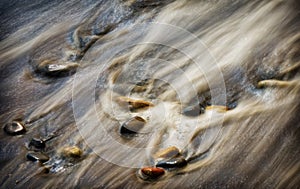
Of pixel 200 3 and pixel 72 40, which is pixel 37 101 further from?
pixel 200 3

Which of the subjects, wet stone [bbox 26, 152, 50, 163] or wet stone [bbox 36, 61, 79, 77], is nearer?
wet stone [bbox 26, 152, 50, 163]

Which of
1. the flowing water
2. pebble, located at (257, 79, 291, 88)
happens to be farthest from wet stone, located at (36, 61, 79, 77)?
pebble, located at (257, 79, 291, 88)

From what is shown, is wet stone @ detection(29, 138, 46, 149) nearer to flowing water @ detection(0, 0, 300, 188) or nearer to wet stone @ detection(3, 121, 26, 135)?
flowing water @ detection(0, 0, 300, 188)

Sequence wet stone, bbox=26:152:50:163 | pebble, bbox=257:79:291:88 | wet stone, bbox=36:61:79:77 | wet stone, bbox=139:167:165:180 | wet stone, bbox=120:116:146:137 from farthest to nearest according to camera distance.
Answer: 1. wet stone, bbox=36:61:79:77
2. pebble, bbox=257:79:291:88
3. wet stone, bbox=120:116:146:137
4. wet stone, bbox=26:152:50:163
5. wet stone, bbox=139:167:165:180

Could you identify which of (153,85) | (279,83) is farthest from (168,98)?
(279,83)

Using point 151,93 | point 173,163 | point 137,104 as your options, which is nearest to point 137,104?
point 137,104

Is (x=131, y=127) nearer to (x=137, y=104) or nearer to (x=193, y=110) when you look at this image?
(x=137, y=104)

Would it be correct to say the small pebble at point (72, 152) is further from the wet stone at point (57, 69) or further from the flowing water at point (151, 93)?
the wet stone at point (57, 69)
